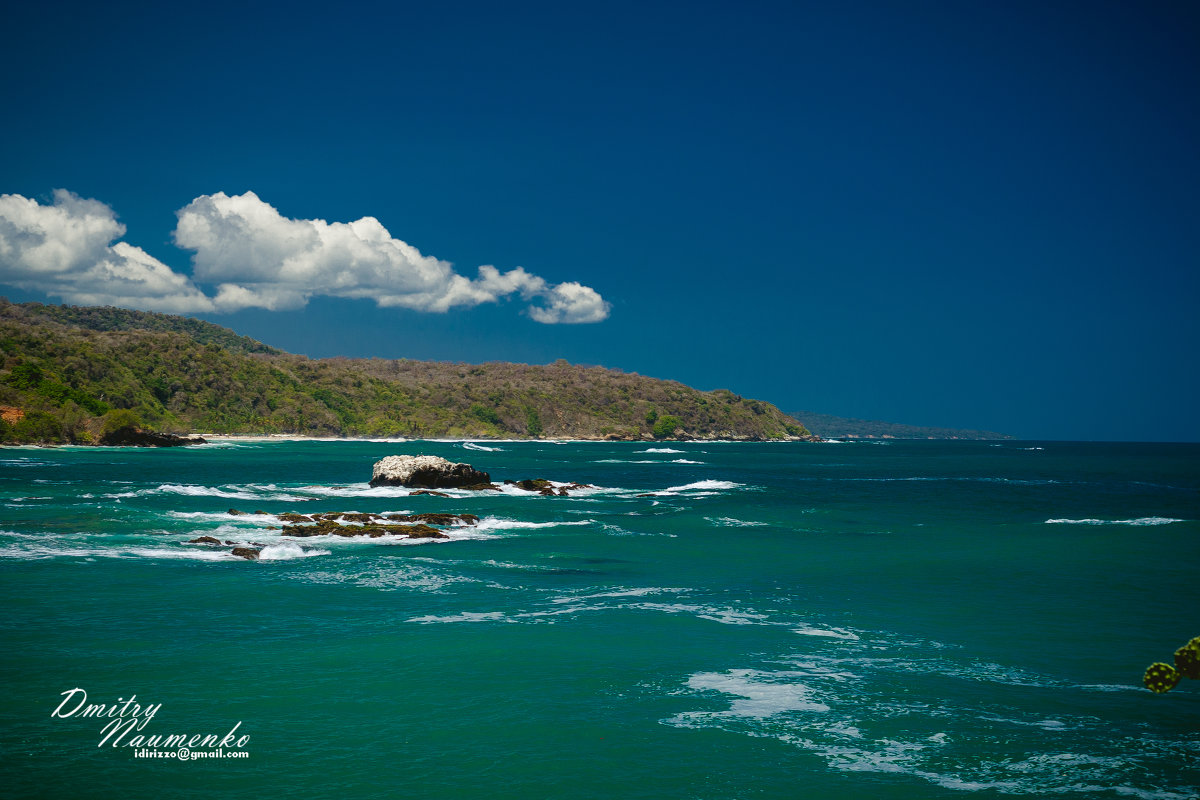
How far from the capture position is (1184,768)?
12.1 meters

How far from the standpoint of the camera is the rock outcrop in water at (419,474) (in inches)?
2330

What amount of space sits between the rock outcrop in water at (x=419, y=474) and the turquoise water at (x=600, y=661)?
68.9 feet

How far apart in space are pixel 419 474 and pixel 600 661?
1775 inches

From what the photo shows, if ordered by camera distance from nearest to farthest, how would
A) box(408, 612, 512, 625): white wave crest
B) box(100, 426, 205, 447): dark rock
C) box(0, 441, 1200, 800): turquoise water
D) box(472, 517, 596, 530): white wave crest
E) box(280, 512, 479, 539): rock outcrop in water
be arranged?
1. box(0, 441, 1200, 800): turquoise water
2. box(408, 612, 512, 625): white wave crest
3. box(280, 512, 479, 539): rock outcrop in water
4. box(472, 517, 596, 530): white wave crest
5. box(100, 426, 205, 447): dark rock

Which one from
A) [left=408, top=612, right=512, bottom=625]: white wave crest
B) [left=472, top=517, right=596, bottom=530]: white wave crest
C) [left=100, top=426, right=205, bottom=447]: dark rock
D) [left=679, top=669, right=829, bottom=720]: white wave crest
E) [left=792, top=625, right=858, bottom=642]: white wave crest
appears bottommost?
[left=679, top=669, right=829, bottom=720]: white wave crest

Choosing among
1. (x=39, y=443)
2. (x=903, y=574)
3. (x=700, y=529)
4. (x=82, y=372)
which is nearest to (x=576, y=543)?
(x=700, y=529)

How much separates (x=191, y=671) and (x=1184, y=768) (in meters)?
17.6

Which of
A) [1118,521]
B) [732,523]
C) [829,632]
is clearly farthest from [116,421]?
[1118,521]

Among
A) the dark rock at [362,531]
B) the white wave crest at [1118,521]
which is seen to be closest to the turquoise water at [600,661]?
the dark rock at [362,531]

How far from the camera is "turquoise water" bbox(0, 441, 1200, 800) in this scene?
11477 mm

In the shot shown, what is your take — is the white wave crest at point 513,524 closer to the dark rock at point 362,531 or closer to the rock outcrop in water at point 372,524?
the rock outcrop in water at point 372,524

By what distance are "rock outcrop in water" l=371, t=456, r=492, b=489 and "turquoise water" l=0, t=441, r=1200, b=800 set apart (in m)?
21.0

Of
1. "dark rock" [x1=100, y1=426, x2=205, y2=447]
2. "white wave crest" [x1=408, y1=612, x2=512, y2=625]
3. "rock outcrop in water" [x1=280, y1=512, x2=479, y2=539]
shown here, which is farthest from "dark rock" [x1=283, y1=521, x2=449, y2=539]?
"dark rock" [x1=100, y1=426, x2=205, y2=447]

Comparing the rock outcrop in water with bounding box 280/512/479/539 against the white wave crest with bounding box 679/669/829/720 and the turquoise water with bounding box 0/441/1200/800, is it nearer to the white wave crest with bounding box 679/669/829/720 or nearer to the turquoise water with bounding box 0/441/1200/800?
the turquoise water with bounding box 0/441/1200/800
